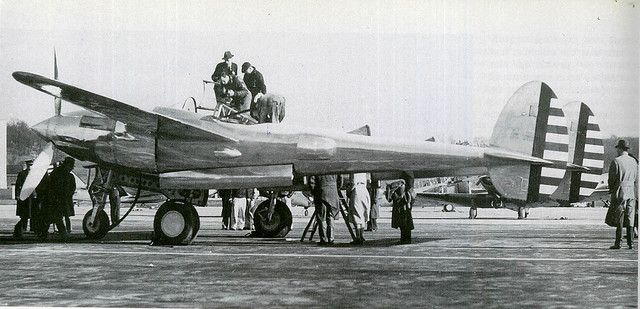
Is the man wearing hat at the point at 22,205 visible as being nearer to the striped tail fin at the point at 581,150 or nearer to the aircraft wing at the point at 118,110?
the aircraft wing at the point at 118,110

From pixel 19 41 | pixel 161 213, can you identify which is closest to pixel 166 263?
pixel 161 213

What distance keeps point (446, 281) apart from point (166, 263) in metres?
3.75

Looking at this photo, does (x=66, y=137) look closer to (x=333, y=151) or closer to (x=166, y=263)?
(x=166, y=263)

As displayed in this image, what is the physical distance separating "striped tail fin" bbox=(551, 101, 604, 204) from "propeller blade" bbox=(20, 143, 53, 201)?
8476 millimetres

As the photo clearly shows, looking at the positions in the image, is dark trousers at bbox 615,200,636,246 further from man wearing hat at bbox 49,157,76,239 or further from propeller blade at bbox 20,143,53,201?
man wearing hat at bbox 49,157,76,239

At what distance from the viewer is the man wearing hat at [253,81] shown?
11359 mm

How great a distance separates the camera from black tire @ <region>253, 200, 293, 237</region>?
13.0m

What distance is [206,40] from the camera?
415 inches

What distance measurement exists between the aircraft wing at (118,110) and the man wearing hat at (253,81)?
124 centimetres

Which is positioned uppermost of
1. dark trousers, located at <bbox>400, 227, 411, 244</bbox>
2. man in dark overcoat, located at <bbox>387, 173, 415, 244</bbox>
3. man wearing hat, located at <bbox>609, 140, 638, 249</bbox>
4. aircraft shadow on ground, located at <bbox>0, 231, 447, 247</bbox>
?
man wearing hat, located at <bbox>609, 140, 638, 249</bbox>

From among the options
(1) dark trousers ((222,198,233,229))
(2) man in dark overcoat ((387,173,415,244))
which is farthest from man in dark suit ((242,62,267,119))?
(1) dark trousers ((222,198,233,229))

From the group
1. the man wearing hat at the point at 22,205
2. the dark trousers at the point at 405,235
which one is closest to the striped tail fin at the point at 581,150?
the dark trousers at the point at 405,235

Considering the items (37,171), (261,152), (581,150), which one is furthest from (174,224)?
(581,150)

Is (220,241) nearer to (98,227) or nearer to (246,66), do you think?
(98,227)
